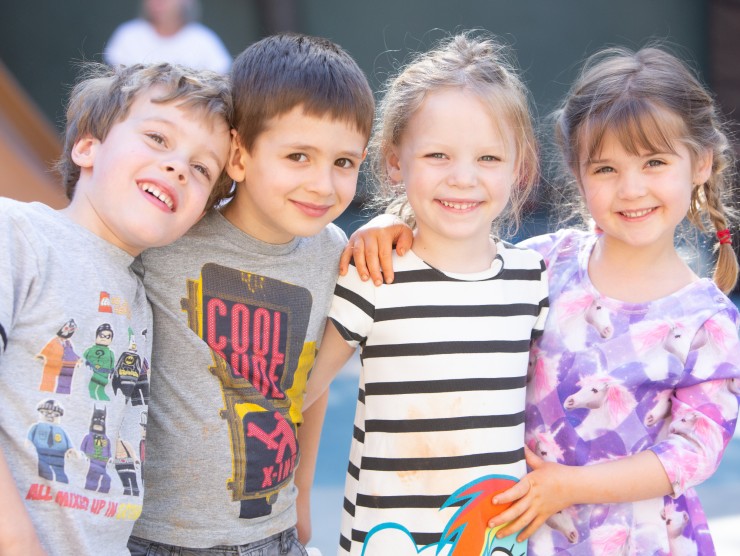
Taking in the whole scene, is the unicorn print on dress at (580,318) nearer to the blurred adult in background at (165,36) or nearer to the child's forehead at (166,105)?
the child's forehead at (166,105)

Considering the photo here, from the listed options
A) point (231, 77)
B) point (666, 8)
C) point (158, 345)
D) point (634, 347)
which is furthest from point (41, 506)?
point (666, 8)

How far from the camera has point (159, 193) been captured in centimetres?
167

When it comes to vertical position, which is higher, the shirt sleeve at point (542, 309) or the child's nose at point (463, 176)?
the child's nose at point (463, 176)

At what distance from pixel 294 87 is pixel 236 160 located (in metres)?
0.19

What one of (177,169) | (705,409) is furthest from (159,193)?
(705,409)

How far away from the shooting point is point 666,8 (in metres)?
7.59

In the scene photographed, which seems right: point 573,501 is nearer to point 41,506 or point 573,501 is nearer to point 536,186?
point 536,186

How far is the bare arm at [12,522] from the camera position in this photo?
1.36m

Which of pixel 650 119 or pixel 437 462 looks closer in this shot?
pixel 437 462

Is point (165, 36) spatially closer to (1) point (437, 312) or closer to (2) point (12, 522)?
(1) point (437, 312)

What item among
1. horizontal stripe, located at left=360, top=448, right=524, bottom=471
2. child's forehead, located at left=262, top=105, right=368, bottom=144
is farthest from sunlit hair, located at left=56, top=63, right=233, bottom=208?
horizontal stripe, located at left=360, top=448, right=524, bottom=471

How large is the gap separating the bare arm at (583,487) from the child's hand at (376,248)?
1.69ft

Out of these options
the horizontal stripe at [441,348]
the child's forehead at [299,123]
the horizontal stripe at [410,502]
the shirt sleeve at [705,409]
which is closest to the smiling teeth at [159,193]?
the child's forehead at [299,123]

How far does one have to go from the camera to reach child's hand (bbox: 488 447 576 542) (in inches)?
70.2
